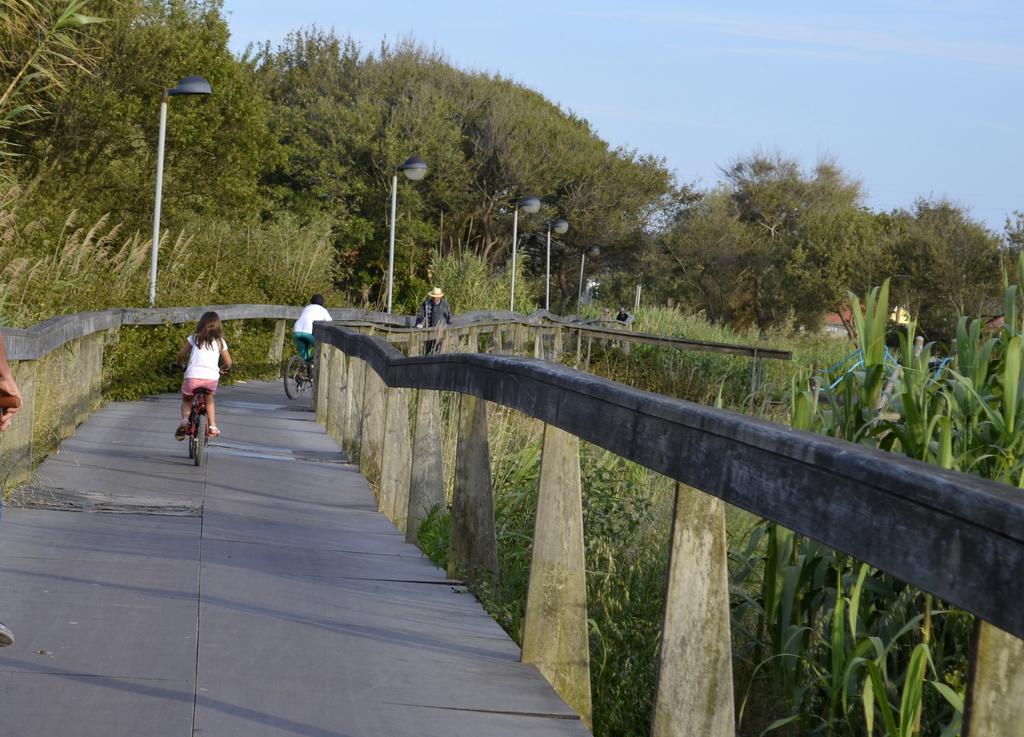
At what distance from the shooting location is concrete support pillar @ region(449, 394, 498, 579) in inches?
259

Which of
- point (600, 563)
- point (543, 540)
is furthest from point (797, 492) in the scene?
point (600, 563)

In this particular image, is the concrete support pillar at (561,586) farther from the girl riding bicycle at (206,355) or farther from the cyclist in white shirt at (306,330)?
the cyclist in white shirt at (306,330)

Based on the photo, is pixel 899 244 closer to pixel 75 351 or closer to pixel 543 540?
pixel 75 351

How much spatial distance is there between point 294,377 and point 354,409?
6840 millimetres

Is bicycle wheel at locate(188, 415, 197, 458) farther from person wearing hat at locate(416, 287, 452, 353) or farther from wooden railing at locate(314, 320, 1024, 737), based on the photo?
person wearing hat at locate(416, 287, 452, 353)

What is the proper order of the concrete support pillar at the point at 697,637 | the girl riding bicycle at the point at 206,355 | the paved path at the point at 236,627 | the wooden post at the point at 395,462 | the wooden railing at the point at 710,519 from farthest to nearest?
1. the girl riding bicycle at the point at 206,355
2. the wooden post at the point at 395,462
3. the paved path at the point at 236,627
4. the concrete support pillar at the point at 697,637
5. the wooden railing at the point at 710,519

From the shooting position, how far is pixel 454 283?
39.8 m

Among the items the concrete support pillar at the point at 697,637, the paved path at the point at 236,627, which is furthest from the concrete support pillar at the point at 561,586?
the concrete support pillar at the point at 697,637

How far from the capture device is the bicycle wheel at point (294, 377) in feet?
65.2

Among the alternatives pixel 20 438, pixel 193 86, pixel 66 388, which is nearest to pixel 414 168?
pixel 193 86

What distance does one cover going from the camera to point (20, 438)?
9242mm

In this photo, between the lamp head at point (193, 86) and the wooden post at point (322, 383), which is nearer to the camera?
the wooden post at point (322, 383)

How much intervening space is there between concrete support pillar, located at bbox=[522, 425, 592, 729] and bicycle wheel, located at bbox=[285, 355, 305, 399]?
588 inches

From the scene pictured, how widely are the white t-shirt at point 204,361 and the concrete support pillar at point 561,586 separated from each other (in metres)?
8.37
